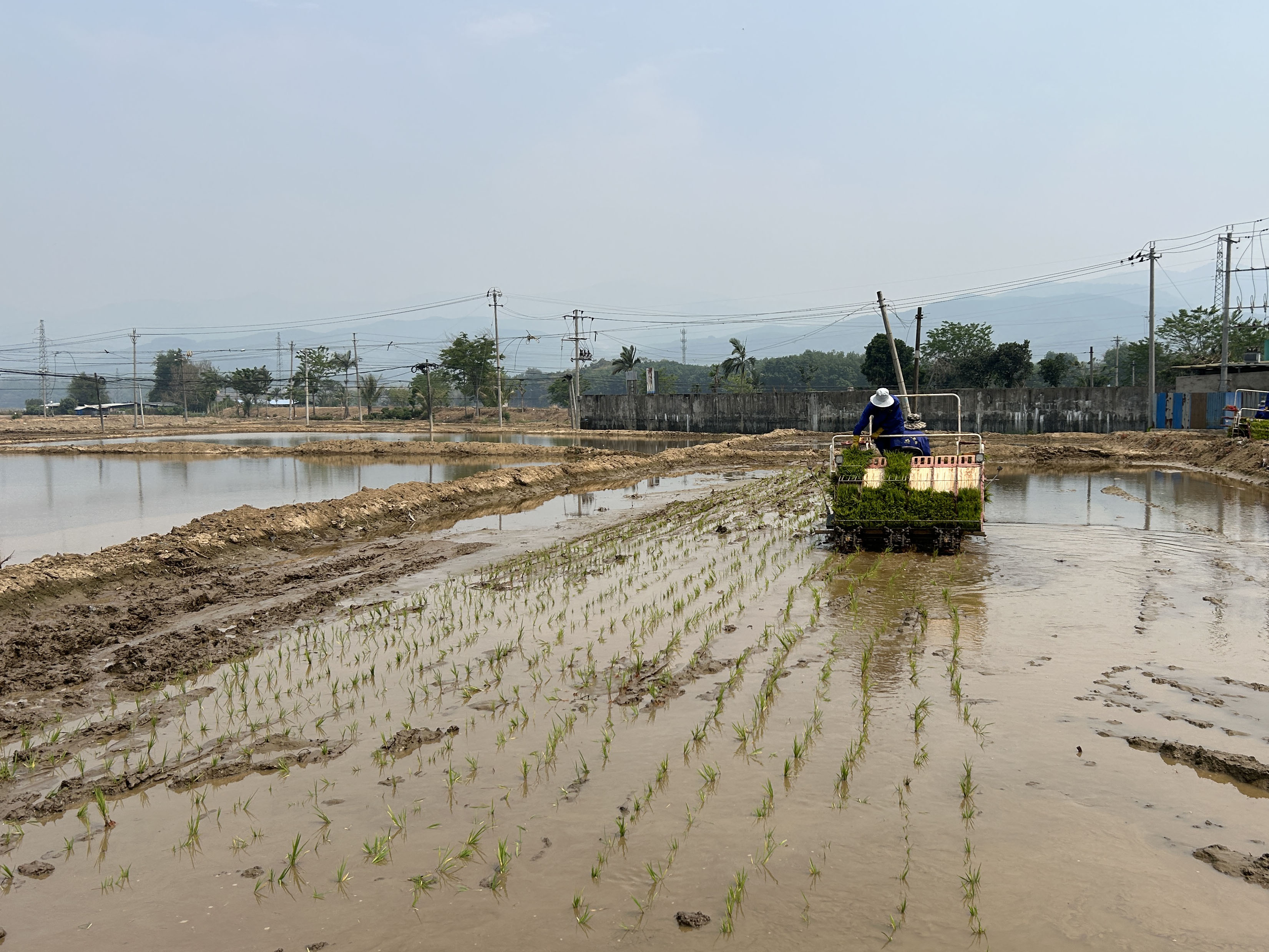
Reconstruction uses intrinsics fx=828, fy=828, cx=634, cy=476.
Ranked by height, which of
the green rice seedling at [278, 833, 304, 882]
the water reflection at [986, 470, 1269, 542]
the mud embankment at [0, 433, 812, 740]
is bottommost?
the green rice seedling at [278, 833, 304, 882]

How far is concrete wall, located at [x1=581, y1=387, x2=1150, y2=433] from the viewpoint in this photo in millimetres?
37375

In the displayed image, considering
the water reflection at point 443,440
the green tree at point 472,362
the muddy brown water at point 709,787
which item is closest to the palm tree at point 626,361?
the green tree at point 472,362

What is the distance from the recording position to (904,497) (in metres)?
11.1

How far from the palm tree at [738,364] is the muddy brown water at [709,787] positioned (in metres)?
58.9

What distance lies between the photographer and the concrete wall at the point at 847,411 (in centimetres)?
3738

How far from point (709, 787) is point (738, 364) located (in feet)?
227

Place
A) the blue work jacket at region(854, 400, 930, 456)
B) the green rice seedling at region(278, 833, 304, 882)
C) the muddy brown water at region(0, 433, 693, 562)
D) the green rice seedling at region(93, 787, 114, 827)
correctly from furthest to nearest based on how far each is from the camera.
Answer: the muddy brown water at region(0, 433, 693, 562) → the blue work jacket at region(854, 400, 930, 456) → the green rice seedling at region(93, 787, 114, 827) → the green rice seedling at region(278, 833, 304, 882)

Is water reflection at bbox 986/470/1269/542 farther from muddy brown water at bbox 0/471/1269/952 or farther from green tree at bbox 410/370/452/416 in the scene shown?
green tree at bbox 410/370/452/416

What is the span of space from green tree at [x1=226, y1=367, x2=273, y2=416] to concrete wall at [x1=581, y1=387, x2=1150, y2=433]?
4277cm

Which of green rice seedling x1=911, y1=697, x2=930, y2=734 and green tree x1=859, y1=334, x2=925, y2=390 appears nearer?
green rice seedling x1=911, y1=697, x2=930, y2=734

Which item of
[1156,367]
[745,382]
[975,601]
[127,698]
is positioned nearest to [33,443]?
[127,698]

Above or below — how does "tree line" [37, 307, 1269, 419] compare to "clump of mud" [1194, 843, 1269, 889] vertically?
above

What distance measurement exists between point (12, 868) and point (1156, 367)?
63.9 meters

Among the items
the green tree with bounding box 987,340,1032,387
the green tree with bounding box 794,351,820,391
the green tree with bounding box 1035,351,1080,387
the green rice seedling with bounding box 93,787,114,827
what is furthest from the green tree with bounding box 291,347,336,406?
the green rice seedling with bounding box 93,787,114,827
